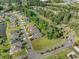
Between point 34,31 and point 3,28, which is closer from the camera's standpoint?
point 34,31

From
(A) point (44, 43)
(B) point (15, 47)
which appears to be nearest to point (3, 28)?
(B) point (15, 47)

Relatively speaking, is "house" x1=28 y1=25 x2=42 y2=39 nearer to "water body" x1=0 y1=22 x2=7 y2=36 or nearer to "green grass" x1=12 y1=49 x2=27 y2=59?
"green grass" x1=12 y1=49 x2=27 y2=59

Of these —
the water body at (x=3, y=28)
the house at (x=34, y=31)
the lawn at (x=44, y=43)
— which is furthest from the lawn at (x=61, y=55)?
the water body at (x=3, y=28)

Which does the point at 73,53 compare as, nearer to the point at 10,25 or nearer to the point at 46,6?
the point at 10,25

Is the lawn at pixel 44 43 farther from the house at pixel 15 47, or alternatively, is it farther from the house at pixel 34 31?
the house at pixel 15 47

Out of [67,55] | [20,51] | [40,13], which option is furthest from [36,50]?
[40,13]

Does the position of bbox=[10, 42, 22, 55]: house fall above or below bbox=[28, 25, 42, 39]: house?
below

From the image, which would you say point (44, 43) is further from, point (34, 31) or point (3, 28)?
point (3, 28)

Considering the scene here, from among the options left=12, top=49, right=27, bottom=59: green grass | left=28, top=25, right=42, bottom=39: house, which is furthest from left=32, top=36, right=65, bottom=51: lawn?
left=12, top=49, right=27, bottom=59: green grass
